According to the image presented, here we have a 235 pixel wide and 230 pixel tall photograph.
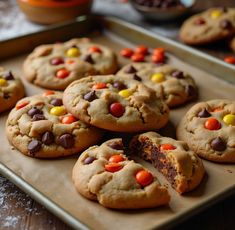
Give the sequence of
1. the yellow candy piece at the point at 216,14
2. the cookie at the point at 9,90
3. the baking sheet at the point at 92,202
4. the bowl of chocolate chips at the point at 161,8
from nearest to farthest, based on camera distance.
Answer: the baking sheet at the point at 92,202, the cookie at the point at 9,90, the yellow candy piece at the point at 216,14, the bowl of chocolate chips at the point at 161,8

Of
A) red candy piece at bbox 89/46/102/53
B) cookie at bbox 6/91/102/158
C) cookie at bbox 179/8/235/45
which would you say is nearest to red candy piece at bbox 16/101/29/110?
cookie at bbox 6/91/102/158

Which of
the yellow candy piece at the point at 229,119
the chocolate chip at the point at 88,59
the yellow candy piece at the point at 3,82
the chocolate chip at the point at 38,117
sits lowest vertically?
the yellow candy piece at the point at 3,82

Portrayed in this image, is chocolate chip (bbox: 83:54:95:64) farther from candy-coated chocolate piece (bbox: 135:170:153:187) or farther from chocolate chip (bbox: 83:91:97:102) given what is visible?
candy-coated chocolate piece (bbox: 135:170:153:187)

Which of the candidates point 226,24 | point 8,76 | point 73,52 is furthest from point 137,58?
point 8,76

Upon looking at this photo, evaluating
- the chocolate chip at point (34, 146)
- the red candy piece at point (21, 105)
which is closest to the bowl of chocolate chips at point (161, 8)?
the red candy piece at point (21, 105)

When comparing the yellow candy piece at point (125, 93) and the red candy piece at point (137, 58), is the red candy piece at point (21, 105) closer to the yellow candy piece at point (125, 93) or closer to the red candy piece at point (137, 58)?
the yellow candy piece at point (125, 93)

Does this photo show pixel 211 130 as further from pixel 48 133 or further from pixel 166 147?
pixel 48 133
